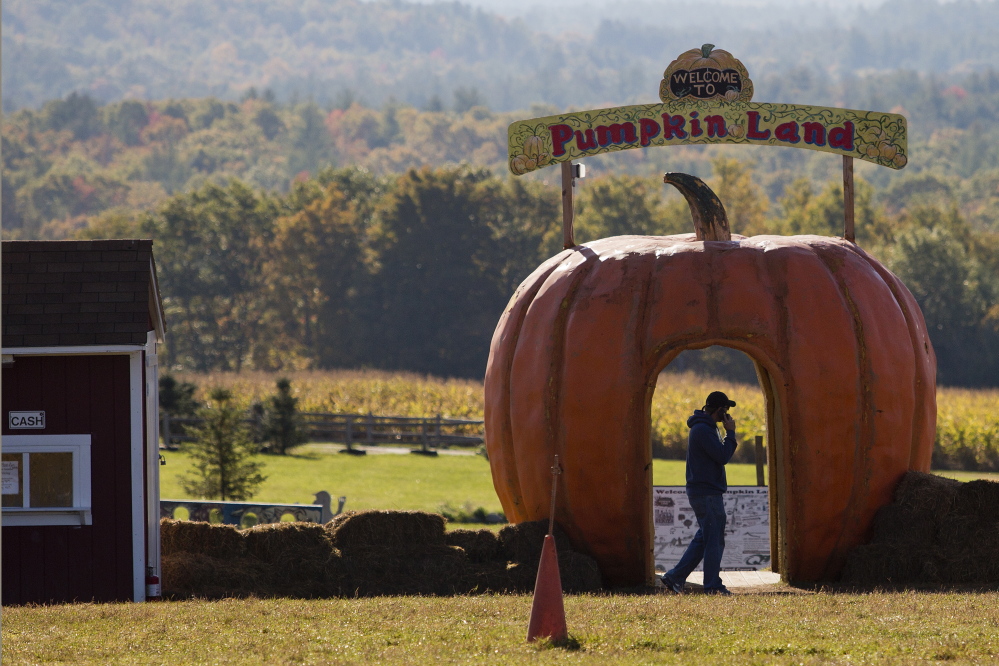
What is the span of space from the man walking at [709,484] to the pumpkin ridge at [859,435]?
1013 mm

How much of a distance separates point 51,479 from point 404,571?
292cm

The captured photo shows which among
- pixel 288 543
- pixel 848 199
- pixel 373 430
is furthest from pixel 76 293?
pixel 373 430

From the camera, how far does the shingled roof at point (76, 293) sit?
10.0m

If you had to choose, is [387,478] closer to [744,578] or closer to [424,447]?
[424,447]

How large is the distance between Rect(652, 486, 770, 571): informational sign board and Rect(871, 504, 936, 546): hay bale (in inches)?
80.7

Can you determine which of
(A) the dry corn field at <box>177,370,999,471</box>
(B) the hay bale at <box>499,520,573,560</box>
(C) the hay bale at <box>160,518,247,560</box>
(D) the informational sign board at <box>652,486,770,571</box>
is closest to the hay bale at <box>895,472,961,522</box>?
(D) the informational sign board at <box>652,486,770,571</box>

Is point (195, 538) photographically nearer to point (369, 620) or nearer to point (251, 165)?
point (369, 620)

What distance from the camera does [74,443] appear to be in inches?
396

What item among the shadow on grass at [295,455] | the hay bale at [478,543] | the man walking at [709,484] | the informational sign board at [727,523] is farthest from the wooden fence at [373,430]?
the man walking at [709,484]

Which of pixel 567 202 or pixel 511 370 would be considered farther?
pixel 567 202

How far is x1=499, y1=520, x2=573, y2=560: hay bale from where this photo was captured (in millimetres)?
9797

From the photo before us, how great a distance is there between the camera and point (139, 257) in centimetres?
1046

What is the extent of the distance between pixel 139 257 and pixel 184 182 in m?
133

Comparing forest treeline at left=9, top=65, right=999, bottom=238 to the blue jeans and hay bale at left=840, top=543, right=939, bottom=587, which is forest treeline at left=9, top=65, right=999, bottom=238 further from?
the blue jeans
